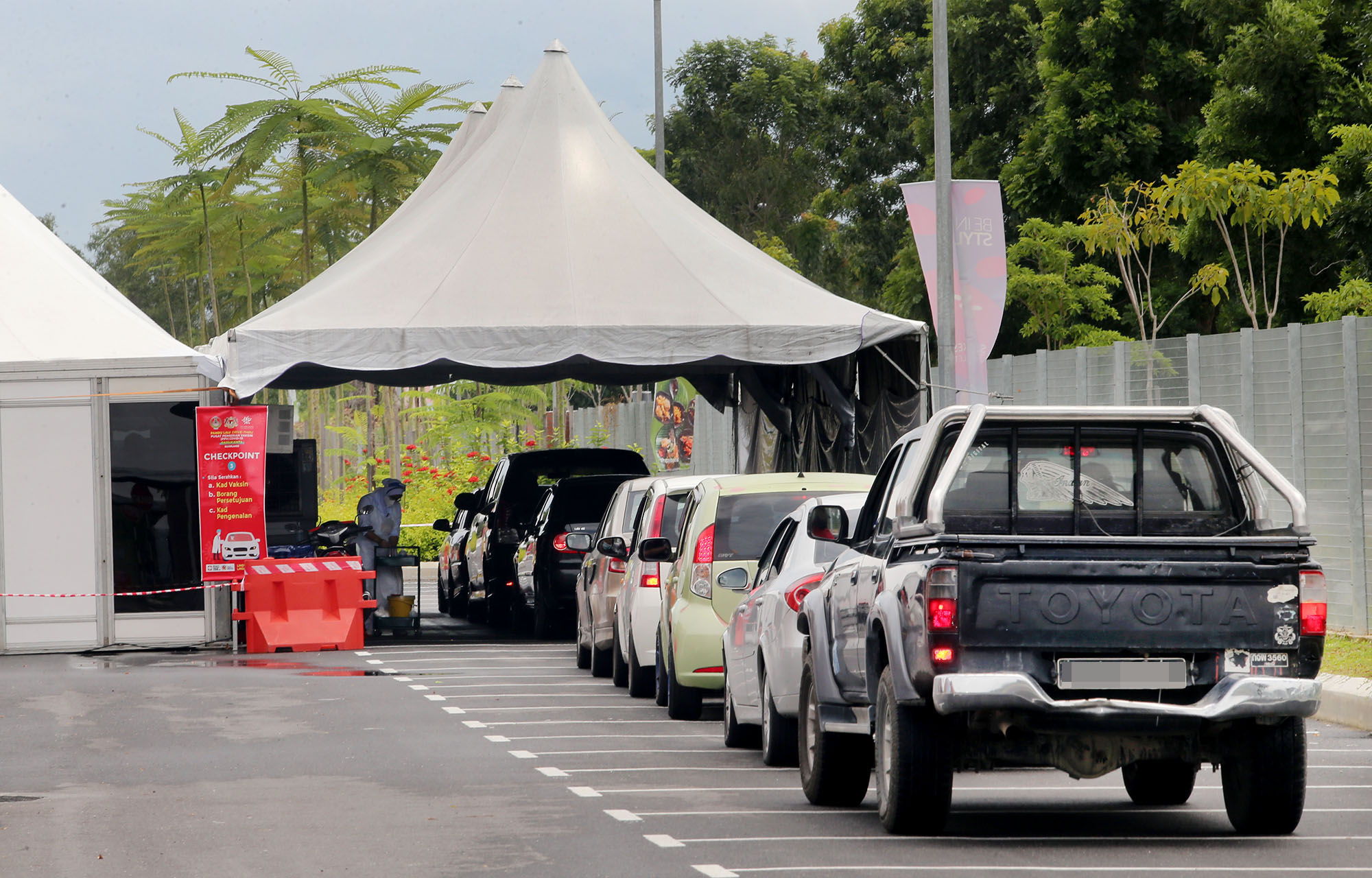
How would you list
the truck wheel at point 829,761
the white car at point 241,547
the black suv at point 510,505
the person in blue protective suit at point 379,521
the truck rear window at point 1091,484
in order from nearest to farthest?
the truck rear window at point 1091,484
the truck wheel at point 829,761
the white car at point 241,547
the person in blue protective suit at point 379,521
the black suv at point 510,505

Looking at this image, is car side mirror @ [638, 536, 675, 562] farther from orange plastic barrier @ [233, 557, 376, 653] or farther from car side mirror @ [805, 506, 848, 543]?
orange plastic barrier @ [233, 557, 376, 653]

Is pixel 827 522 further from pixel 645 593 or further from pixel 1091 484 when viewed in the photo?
pixel 645 593

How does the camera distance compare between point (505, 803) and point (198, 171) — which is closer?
point (505, 803)

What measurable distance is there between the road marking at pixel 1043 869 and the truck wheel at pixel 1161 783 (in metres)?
2.19

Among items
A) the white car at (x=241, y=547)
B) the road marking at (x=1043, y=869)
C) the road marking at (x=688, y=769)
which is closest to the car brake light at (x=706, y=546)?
the road marking at (x=688, y=769)

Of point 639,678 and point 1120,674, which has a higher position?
point 1120,674

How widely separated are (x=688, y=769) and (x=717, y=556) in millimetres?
2471

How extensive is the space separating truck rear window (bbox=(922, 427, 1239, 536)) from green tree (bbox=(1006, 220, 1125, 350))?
2433 cm

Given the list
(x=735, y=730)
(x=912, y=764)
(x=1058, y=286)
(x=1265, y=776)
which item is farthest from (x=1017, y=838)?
(x=1058, y=286)

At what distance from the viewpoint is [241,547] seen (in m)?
22.4

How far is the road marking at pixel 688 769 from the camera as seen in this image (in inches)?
478

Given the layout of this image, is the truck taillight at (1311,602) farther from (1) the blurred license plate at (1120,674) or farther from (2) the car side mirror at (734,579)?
(2) the car side mirror at (734,579)

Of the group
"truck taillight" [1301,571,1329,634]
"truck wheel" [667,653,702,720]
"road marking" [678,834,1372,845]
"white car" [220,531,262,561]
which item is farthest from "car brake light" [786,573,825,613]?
"white car" [220,531,262,561]

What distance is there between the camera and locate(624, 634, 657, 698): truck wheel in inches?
652
